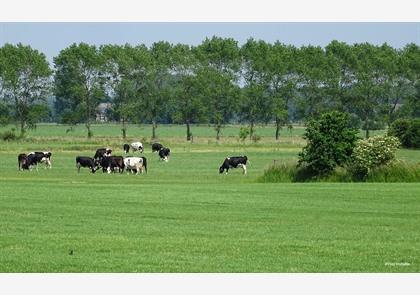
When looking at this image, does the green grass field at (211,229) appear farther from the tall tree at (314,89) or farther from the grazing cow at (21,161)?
the tall tree at (314,89)

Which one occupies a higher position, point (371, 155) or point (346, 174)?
point (371, 155)

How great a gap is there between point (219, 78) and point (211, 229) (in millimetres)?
108690

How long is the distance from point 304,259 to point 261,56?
12125 centimetres

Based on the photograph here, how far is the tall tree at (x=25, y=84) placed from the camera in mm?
123562

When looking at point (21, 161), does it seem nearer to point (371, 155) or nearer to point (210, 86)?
point (371, 155)

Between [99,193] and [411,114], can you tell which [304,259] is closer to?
[99,193]

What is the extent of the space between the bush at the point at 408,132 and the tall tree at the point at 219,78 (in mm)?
42202

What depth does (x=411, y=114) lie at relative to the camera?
130m

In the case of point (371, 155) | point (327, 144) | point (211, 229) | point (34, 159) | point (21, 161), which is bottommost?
point (21, 161)

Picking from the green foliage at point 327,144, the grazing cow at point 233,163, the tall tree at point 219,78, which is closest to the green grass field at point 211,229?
the green foliage at point 327,144

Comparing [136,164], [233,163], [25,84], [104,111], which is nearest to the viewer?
[136,164]

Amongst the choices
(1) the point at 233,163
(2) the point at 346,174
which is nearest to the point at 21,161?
(1) the point at 233,163

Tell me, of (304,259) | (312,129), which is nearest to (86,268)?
(304,259)

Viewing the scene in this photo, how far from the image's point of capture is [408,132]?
81062 mm
